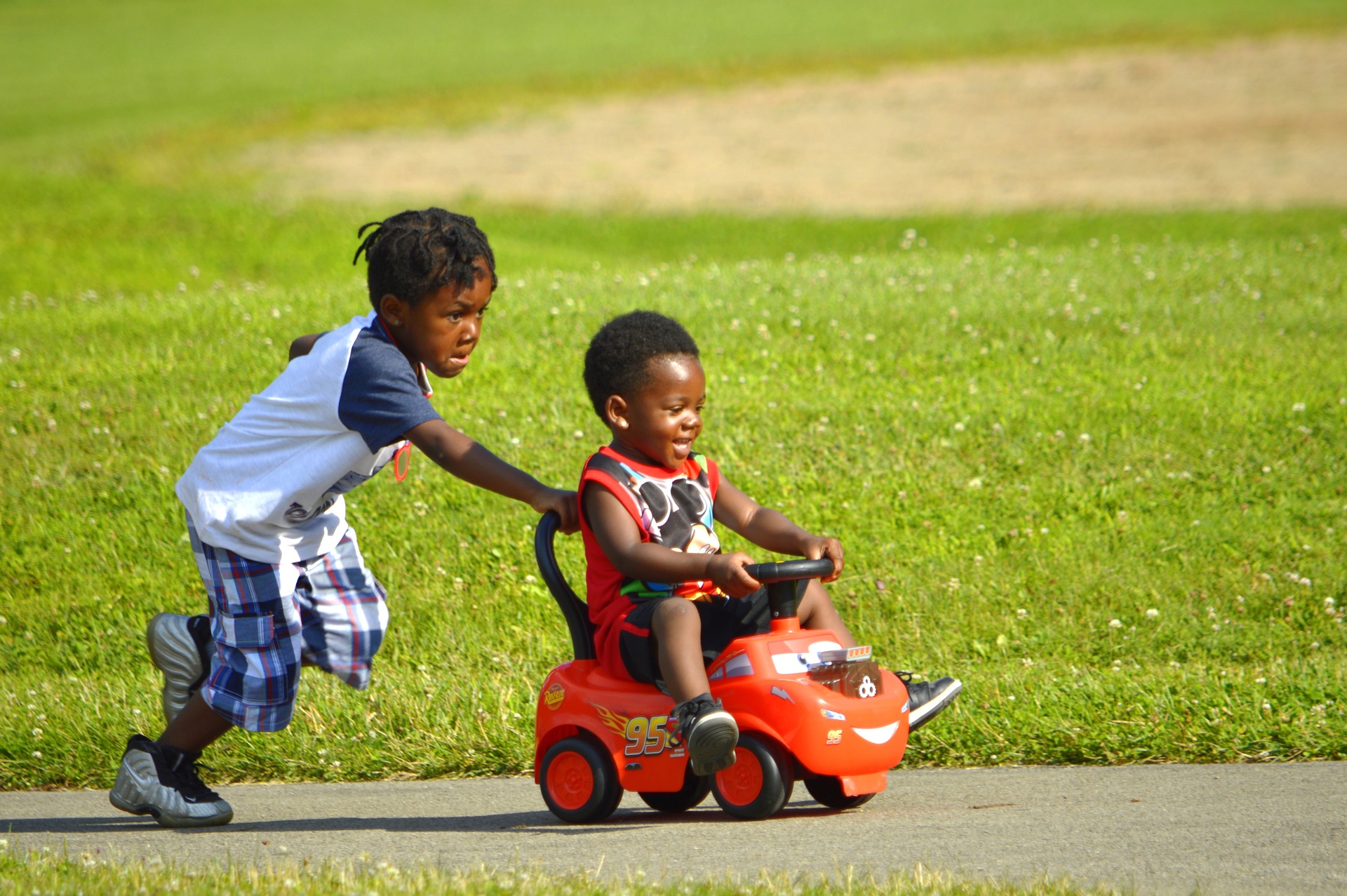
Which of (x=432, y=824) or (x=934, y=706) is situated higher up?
(x=934, y=706)

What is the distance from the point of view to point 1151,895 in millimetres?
3348

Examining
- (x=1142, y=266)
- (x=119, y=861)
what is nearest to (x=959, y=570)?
(x=119, y=861)

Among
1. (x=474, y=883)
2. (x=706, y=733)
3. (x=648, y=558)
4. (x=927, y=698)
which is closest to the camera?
(x=474, y=883)

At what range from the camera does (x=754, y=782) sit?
4090 millimetres

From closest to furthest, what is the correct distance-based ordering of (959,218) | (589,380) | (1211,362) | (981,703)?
(589,380)
(981,703)
(1211,362)
(959,218)

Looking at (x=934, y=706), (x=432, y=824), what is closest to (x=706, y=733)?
(x=934, y=706)

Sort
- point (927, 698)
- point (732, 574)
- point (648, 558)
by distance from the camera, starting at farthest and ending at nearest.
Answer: point (927, 698), point (648, 558), point (732, 574)

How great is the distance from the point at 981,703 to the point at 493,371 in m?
4.17

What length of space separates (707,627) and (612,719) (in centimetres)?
37

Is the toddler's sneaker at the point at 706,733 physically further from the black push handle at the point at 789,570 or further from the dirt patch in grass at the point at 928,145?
the dirt patch in grass at the point at 928,145

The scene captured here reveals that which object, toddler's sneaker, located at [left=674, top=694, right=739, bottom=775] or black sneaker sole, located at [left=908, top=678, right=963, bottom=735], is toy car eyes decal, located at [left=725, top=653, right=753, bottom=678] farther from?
black sneaker sole, located at [left=908, top=678, right=963, bottom=735]

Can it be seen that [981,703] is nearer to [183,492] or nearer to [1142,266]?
[183,492]

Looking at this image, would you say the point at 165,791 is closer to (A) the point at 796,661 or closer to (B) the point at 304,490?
(B) the point at 304,490

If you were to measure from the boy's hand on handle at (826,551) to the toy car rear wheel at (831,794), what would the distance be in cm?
62
